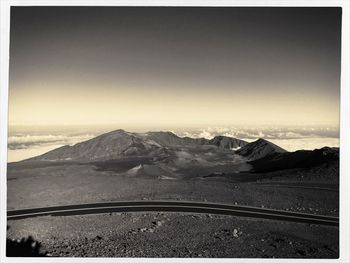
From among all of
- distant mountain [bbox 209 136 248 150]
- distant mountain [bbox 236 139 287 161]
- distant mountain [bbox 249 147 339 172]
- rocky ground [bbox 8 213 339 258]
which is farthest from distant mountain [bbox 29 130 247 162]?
rocky ground [bbox 8 213 339 258]

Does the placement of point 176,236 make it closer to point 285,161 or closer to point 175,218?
point 175,218

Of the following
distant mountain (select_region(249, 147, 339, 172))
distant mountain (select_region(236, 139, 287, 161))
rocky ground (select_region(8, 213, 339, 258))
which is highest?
distant mountain (select_region(236, 139, 287, 161))

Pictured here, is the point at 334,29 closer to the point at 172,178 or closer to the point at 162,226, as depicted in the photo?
the point at 172,178

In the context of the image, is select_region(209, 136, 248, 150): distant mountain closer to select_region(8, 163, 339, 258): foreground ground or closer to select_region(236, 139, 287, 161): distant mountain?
select_region(236, 139, 287, 161): distant mountain

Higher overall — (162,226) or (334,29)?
(334,29)

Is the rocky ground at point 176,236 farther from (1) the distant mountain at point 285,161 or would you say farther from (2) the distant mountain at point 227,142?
(2) the distant mountain at point 227,142

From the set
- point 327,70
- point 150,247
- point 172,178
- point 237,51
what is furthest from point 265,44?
point 150,247

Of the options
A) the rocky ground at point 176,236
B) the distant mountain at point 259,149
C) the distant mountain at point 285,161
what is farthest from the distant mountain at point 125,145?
the rocky ground at point 176,236
